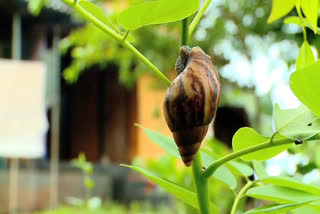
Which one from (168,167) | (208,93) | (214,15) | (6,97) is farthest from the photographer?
(6,97)

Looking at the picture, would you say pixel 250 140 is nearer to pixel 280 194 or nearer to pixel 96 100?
pixel 280 194

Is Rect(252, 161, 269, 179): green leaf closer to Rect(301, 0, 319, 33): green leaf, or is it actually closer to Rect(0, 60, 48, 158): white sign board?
Rect(301, 0, 319, 33): green leaf

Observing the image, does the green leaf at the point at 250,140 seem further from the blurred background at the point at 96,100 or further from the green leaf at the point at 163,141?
the blurred background at the point at 96,100

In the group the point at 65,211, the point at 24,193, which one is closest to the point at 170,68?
the point at 65,211

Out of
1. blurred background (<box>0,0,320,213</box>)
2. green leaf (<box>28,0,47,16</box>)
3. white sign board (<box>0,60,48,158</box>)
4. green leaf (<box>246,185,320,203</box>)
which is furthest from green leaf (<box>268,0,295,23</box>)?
white sign board (<box>0,60,48,158</box>)

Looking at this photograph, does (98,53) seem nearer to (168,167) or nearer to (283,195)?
(168,167)

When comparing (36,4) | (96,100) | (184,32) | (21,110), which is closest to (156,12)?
(184,32)
